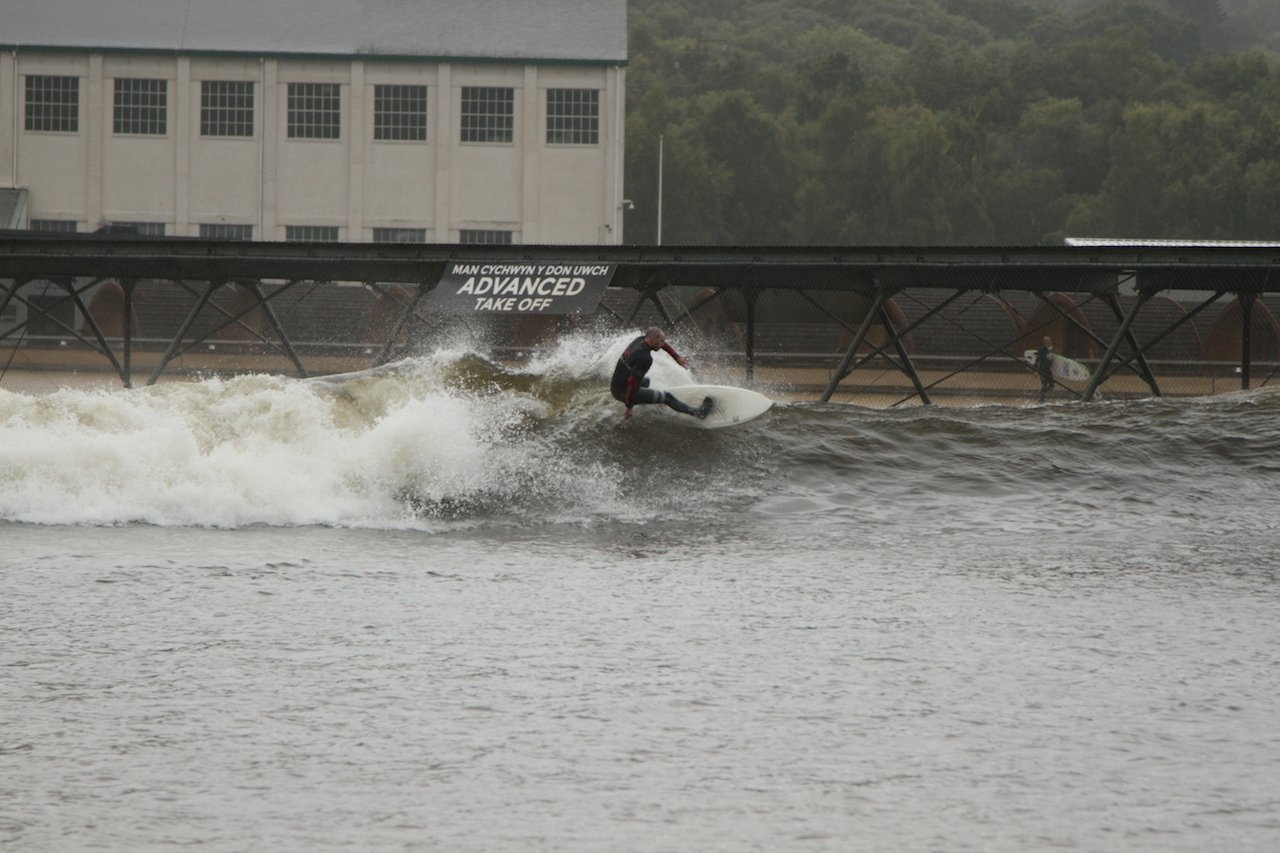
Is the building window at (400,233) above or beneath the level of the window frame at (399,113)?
beneath

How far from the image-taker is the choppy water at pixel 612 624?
7.93 metres

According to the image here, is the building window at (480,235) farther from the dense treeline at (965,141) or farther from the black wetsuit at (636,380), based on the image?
the dense treeline at (965,141)

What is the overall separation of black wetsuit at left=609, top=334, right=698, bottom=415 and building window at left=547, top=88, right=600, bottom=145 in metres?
42.5

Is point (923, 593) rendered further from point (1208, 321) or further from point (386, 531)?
point (1208, 321)

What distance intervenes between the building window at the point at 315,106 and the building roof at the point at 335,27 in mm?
1338

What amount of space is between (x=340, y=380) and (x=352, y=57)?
41701 mm

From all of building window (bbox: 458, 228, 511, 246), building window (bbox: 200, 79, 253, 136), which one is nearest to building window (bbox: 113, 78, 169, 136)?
building window (bbox: 200, 79, 253, 136)

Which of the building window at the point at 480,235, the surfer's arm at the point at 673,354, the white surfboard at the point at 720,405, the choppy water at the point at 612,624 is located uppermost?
the building window at the point at 480,235

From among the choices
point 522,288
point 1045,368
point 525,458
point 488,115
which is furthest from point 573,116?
point 525,458

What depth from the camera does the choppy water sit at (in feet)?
26.0

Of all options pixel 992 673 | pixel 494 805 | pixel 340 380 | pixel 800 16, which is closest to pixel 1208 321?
pixel 340 380

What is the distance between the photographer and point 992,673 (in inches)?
413

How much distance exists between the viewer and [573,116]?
61.0 meters

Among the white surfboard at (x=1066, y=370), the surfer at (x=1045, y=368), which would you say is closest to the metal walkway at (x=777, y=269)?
the surfer at (x=1045, y=368)
